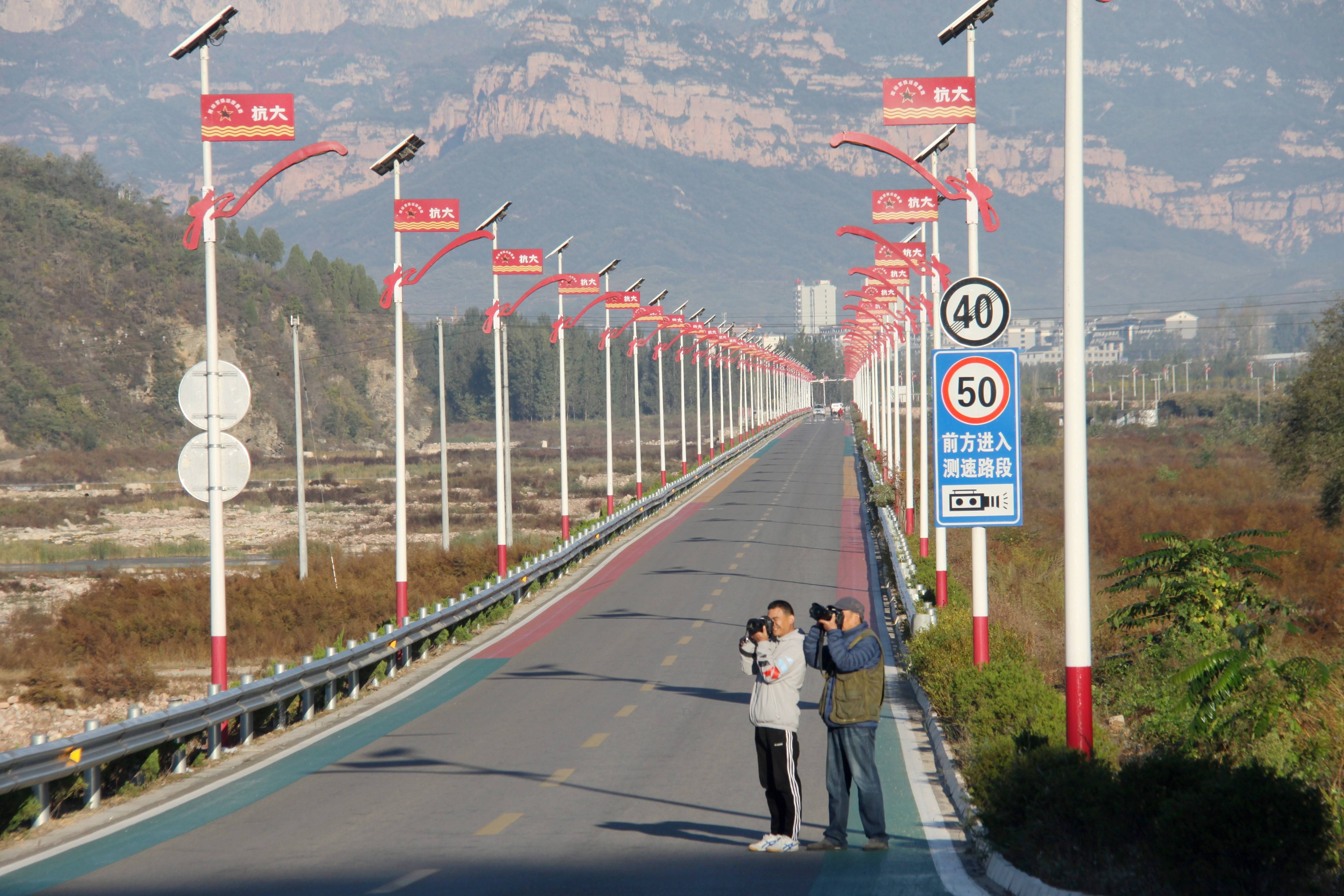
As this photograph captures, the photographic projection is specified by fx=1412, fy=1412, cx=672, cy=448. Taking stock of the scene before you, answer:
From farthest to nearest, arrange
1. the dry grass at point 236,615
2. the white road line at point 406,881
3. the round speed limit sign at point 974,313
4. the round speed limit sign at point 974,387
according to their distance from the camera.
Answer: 1. the dry grass at point 236,615
2. the round speed limit sign at point 974,313
3. the round speed limit sign at point 974,387
4. the white road line at point 406,881

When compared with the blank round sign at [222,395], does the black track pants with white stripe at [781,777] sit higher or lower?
lower

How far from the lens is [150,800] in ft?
43.1

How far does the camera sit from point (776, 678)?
10617mm

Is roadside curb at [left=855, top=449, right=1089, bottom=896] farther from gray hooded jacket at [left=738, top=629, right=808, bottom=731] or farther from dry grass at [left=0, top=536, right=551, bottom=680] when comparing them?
dry grass at [left=0, top=536, right=551, bottom=680]

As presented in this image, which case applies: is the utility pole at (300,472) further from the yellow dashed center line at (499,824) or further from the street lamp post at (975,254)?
the yellow dashed center line at (499,824)

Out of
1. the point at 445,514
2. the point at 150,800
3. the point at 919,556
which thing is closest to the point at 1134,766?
the point at 150,800

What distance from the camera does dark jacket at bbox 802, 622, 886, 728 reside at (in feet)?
34.8

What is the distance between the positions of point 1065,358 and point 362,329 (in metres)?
145

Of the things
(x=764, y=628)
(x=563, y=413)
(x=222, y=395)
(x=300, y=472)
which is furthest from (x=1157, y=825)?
(x=300, y=472)

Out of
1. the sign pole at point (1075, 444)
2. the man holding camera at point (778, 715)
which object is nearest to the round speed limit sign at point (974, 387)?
the sign pole at point (1075, 444)

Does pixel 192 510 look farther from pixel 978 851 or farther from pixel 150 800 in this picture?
pixel 978 851

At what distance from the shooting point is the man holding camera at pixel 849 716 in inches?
417

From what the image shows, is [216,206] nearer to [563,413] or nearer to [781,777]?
[781,777]

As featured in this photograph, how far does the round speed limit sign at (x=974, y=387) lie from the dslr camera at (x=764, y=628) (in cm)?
307
